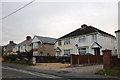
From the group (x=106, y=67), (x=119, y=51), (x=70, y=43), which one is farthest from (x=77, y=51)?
(x=106, y=67)

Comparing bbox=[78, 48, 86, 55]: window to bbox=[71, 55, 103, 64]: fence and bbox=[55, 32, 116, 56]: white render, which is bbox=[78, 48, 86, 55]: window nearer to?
bbox=[55, 32, 116, 56]: white render

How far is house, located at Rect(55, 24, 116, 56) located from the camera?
→ 118 ft

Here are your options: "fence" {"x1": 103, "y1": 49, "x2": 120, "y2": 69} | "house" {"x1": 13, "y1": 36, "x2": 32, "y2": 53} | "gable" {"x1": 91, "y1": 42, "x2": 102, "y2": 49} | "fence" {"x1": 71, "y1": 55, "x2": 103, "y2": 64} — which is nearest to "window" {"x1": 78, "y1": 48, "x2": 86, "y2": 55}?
"gable" {"x1": 91, "y1": 42, "x2": 102, "y2": 49}

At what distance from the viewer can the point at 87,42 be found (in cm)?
3797

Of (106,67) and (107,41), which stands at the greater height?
(107,41)

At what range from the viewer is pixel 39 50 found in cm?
5156

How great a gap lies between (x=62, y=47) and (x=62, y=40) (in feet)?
6.24

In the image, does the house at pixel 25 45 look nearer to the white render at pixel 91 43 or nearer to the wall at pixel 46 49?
the wall at pixel 46 49

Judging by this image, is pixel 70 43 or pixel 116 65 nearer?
pixel 116 65

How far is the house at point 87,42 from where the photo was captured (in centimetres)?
3585

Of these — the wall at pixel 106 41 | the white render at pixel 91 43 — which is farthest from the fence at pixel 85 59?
the wall at pixel 106 41

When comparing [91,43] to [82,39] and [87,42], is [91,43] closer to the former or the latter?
[87,42]

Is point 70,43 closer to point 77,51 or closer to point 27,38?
point 77,51

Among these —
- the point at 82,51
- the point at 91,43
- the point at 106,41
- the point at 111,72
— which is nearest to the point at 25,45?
Answer: the point at 82,51
